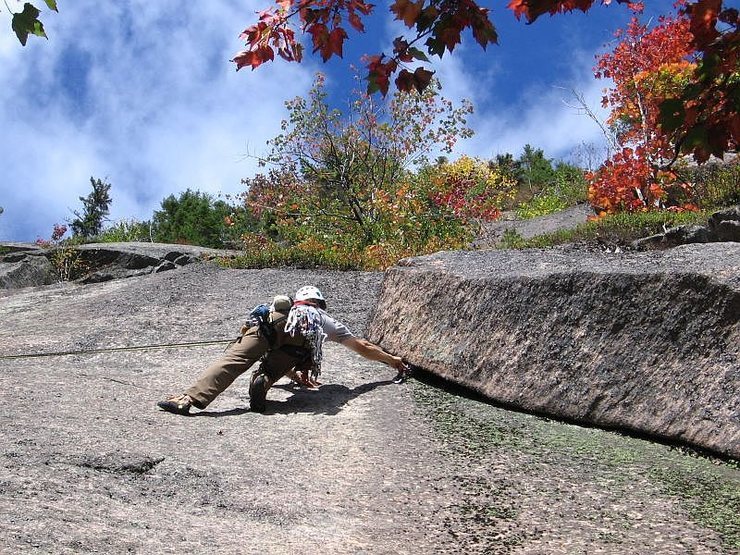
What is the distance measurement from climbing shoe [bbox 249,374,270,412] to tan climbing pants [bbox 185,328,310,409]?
0.32 feet

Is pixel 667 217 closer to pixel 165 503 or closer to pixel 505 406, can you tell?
pixel 505 406

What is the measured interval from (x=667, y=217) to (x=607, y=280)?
500 cm

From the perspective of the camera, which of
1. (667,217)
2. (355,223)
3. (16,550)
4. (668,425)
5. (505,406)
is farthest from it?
(355,223)

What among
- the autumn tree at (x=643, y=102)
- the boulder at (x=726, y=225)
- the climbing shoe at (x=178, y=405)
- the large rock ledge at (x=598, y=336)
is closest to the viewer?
the large rock ledge at (x=598, y=336)

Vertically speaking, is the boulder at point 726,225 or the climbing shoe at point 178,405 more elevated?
the boulder at point 726,225

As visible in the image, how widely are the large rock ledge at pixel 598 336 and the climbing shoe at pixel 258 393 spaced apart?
3.96 ft

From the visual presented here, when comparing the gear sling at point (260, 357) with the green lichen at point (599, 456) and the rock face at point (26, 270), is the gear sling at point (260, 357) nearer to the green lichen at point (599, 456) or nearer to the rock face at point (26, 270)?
the green lichen at point (599, 456)

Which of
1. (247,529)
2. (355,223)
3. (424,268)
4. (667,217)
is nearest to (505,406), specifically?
(424,268)

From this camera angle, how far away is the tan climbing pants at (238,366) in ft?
16.1

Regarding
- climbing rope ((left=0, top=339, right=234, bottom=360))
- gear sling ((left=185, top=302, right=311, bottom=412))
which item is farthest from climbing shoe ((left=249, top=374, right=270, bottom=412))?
climbing rope ((left=0, top=339, right=234, bottom=360))

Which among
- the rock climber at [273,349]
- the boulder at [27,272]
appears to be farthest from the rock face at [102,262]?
the rock climber at [273,349]

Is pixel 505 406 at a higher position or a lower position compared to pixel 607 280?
lower

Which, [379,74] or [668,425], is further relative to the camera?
[668,425]

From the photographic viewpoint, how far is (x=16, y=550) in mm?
2473
